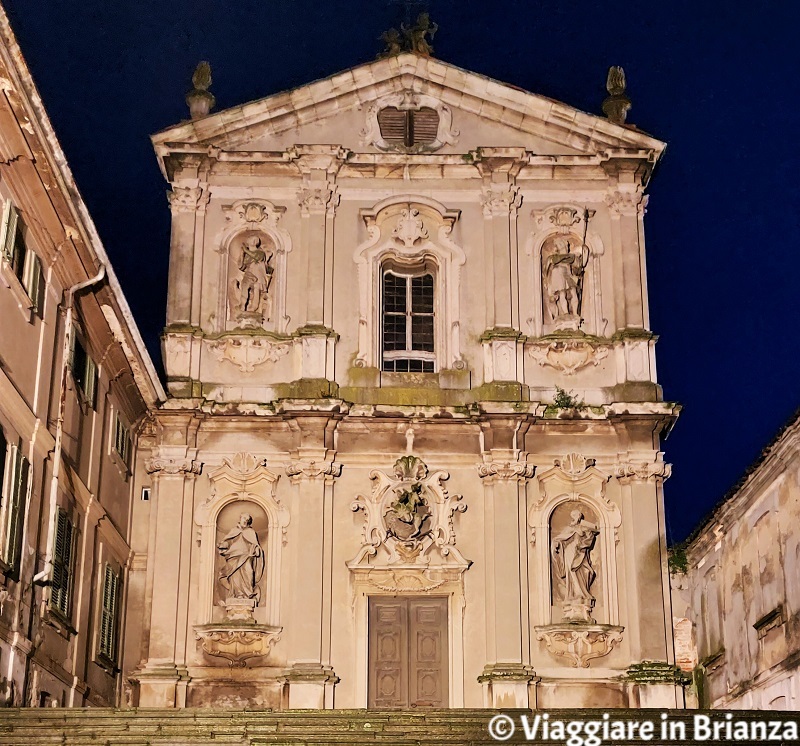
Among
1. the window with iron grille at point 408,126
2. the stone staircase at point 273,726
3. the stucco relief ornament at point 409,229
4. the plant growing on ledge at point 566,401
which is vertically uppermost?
the window with iron grille at point 408,126

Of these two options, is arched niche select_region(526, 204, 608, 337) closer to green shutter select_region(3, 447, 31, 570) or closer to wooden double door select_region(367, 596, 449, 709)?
wooden double door select_region(367, 596, 449, 709)

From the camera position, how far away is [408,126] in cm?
2683

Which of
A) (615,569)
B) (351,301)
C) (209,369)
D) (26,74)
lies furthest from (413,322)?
(26,74)

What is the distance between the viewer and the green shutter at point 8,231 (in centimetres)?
1714

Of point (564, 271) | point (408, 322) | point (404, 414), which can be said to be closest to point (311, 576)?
point (404, 414)

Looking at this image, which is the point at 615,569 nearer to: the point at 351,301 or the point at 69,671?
the point at 351,301

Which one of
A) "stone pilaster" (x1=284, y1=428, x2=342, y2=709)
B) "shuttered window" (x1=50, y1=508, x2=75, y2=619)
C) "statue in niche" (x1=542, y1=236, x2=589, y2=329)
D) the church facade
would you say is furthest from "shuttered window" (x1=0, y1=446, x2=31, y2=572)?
"statue in niche" (x1=542, y1=236, x2=589, y2=329)

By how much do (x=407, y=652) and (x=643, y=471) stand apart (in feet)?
16.8

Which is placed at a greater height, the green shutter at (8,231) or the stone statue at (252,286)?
the stone statue at (252,286)

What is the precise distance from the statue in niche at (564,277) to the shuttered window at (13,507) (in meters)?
11.1

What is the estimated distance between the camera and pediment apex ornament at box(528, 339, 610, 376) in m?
25.2

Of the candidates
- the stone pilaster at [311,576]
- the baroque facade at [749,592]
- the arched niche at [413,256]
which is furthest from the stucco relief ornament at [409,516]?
the baroque facade at [749,592]

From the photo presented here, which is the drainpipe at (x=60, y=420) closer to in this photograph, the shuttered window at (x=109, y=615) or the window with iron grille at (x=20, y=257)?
the window with iron grille at (x=20, y=257)

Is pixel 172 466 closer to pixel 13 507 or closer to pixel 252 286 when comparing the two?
pixel 252 286
